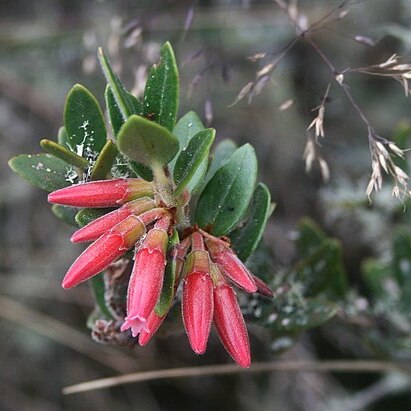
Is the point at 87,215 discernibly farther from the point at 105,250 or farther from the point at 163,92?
the point at 163,92

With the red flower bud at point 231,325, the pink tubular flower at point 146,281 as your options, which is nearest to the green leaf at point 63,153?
the pink tubular flower at point 146,281

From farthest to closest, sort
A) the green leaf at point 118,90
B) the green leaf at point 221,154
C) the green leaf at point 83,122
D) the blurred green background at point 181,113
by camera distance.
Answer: the blurred green background at point 181,113
the green leaf at point 221,154
the green leaf at point 83,122
the green leaf at point 118,90

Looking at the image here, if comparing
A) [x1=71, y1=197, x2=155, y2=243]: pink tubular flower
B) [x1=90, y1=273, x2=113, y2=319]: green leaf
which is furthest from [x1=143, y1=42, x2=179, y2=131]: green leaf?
[x1=90, y1=273, x2=113, y2=319]: green leaf

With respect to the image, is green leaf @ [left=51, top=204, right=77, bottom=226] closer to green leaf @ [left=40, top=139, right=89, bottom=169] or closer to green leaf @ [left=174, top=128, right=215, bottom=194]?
green leaf @ [left=40, top=139, right=89, bottom=169]

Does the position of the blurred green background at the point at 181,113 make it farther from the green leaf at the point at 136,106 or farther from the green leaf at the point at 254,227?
the green leaf at the point at 136,106

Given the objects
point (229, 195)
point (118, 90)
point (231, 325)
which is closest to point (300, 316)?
point (229, 195)

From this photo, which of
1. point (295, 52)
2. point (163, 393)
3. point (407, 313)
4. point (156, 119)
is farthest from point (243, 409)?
point (156, 119)

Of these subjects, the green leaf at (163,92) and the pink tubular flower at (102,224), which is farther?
the green leaf at (163,92)
